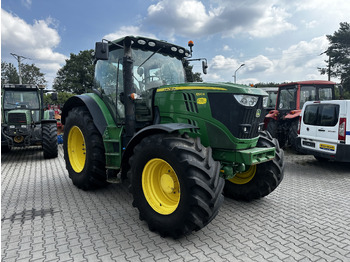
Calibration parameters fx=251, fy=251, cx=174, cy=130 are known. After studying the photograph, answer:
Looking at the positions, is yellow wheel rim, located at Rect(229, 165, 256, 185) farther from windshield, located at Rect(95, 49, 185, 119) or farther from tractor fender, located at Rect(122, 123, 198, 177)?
windshield, located at Rect(95, 49, 185, 119)

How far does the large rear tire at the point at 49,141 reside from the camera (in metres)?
7.28

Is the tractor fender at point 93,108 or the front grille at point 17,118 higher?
the tractor fender at point 93,108

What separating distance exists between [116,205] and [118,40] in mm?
2602

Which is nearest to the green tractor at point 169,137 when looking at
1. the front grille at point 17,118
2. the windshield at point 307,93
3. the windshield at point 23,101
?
the front grille at point 17,118

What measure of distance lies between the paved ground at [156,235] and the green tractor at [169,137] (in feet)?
0.84

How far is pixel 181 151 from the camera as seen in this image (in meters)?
2.73

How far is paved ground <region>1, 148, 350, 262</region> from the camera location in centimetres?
265

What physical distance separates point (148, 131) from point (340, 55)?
36222 millimetres

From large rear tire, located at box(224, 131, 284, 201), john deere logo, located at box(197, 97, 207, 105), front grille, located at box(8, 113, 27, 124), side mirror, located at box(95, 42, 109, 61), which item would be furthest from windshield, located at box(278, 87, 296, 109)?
front grille, located at box(8, 113, 27, 124)

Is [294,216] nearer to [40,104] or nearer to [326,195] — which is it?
[326,195]

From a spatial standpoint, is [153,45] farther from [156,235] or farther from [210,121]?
[156,235]

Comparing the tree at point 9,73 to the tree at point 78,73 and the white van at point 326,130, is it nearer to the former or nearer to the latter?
the tree at point 78,73

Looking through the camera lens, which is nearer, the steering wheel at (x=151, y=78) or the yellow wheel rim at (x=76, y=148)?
the steering wheel at (x=151, y=78)

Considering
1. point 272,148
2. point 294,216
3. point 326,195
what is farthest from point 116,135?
point 326,195
